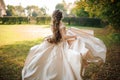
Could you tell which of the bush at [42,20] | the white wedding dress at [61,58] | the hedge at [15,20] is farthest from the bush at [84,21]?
the white wedding dress at [61,58]

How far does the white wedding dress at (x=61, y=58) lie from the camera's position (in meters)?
3.51

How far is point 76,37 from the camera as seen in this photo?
12.6 ft

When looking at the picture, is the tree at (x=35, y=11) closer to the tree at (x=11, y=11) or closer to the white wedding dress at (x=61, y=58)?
the tree at (x=11, y=11)

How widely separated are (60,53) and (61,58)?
91mm

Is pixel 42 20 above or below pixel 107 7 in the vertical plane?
below

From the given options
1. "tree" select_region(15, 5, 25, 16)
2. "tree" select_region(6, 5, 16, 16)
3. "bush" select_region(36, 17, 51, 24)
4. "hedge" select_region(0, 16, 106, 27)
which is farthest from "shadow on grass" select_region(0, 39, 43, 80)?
"tree" select_region(6, 5, 16, 16)

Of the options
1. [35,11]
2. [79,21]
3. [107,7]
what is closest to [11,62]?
[107,7]

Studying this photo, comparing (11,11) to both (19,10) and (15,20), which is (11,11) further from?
(15,20)

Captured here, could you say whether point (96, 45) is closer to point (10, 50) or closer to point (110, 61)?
point (110, 61)

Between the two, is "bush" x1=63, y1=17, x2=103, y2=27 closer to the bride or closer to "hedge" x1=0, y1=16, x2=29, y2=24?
"hedge" x1=0, y1=16, x2=29, y2=24

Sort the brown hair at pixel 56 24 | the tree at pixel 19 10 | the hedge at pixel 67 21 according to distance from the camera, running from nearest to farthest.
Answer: the brown hair at pixel 56 24, the hedge at pixel 67 21, the tree at pixel 19 10

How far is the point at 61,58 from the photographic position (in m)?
3.74

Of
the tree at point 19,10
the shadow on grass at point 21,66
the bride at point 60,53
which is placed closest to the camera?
the bride at point 60,53

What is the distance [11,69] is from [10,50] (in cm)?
246
